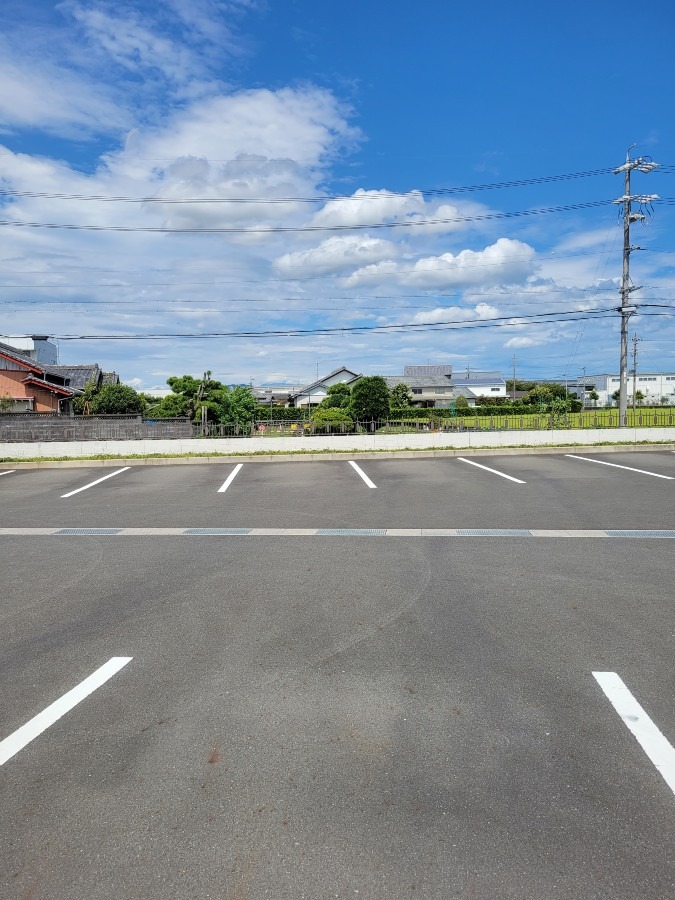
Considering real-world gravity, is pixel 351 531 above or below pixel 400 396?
below

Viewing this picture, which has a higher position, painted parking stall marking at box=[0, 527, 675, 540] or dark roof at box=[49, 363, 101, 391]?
dark roof at box=[49, 363, 101, 391]

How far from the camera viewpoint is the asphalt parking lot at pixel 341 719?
2.23 meters

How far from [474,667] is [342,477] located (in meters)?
10.4

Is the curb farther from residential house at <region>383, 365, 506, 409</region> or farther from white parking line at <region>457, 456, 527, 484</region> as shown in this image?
residential house at <region>383, 365, 506, 409</region>

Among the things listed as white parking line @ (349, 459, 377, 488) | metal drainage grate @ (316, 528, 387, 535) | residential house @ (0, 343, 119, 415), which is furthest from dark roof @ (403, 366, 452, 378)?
metal drainage grate @ (316, 528, 387, 535)

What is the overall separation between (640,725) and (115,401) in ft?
114

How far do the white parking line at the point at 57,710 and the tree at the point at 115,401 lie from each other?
1279 inches

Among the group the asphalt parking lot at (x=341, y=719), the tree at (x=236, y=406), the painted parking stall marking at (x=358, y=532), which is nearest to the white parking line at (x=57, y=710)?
the asphalt parking lot at (x=341, y=719)

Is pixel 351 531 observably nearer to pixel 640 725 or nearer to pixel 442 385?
pixel 640 725

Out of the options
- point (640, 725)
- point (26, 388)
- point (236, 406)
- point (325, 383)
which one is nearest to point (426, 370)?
point (325, 383)

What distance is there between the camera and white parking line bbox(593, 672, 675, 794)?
9.16 feet

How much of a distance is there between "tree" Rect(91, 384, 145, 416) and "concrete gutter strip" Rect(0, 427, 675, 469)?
53.2 feet

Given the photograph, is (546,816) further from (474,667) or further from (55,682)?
(55,682)

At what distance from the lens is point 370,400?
3722cm
